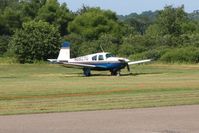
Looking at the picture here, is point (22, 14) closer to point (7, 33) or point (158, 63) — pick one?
point (7, 33)

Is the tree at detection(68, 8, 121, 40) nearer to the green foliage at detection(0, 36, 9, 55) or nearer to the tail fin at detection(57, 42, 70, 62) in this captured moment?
the green foliage at detection(0, 36, 9, 55)

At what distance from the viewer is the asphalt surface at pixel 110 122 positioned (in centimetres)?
1312

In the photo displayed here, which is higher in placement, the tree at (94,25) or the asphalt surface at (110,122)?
the tree at (94,25)

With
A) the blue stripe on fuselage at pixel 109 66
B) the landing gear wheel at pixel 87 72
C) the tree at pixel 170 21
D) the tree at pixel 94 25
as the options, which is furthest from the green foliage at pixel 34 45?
the tree at pixel 94 25

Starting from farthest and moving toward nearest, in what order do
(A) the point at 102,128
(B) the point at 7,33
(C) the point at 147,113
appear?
(B) the point at 7,33
(C) the point at 147,113
(A) the point at 102,128

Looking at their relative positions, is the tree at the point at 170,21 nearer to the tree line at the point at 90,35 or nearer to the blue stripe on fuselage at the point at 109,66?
the tree line at the point at 90,35

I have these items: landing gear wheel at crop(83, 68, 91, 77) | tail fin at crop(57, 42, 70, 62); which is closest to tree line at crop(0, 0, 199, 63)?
tail fin at crop(57, 42, 70, 62)

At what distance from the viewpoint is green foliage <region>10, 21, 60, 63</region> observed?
8231cm

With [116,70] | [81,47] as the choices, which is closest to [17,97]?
[116,70]

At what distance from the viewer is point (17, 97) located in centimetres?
2519

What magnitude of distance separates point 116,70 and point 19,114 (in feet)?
117

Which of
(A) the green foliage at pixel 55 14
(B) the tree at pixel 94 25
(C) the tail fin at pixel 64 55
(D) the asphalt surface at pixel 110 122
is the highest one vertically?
(A) the green foliage at pixel 55 14

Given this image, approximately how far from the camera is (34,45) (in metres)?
82.7

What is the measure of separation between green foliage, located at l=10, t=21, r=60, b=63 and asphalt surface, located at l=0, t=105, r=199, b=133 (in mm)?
65547
